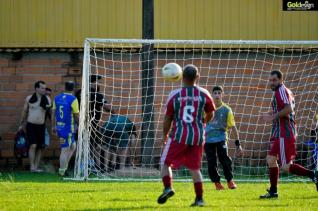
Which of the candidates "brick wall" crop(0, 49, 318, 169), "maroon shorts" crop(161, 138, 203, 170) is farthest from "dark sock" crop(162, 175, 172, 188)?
"brick wall" crop(0, 49, 318, 169)

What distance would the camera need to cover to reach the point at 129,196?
40.7ft

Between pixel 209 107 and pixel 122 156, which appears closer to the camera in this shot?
pixel 209 107

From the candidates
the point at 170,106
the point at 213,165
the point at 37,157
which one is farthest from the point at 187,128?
the point at 37,157

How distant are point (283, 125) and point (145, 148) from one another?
6.30m

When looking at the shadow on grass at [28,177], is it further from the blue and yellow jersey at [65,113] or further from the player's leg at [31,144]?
the blue and yellow jersey at [65,113]

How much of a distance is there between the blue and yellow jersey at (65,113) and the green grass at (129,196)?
76.6 inches

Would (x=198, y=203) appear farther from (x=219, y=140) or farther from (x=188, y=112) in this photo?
(x=219, y=140)

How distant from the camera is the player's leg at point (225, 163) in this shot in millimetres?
14500

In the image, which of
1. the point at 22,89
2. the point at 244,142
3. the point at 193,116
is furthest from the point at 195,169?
the point at 22,89

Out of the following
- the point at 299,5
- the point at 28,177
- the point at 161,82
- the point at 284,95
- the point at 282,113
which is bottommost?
the point at 28,177

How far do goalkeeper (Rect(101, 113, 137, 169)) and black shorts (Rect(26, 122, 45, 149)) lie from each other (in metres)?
1.65

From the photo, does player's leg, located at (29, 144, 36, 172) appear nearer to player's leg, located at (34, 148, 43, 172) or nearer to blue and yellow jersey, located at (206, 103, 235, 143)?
player's leg, located at (34, 148, 43, 172)

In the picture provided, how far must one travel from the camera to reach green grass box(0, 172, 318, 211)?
10.8 metres

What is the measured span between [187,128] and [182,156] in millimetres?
369
